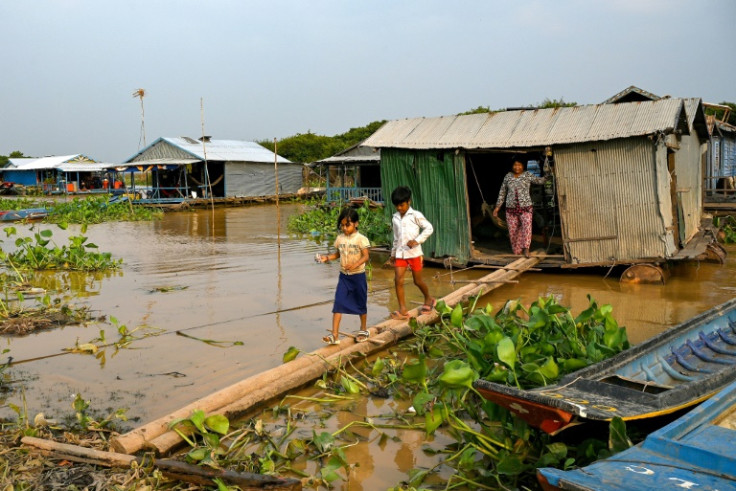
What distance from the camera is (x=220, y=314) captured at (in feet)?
23.7

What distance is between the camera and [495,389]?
9.77 feet

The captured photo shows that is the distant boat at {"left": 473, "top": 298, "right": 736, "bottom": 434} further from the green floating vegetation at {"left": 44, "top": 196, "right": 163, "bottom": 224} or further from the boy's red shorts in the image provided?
the green floating vegetation at {"left": 44, "top": 196, "right": 163, "bottom": 224}

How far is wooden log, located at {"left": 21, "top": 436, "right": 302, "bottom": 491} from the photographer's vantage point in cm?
310

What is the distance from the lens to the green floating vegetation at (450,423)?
3213mm

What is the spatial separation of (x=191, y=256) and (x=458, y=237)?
5.54 m

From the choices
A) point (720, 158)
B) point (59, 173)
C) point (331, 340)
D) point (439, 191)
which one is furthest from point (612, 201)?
point (59, 173)

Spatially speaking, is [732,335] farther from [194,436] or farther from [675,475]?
Result: [194,436]

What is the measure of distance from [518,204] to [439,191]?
1319 millimetres

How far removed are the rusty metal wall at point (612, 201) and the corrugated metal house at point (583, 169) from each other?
13mm

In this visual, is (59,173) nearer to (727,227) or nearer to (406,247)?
(727,227)

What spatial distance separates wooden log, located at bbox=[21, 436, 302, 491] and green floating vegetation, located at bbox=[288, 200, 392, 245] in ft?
26.1

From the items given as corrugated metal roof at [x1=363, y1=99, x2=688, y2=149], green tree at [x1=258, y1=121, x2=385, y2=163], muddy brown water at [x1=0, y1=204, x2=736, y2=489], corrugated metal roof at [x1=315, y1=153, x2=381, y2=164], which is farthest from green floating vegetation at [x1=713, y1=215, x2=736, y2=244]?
green tree at [x1=258, y1=121, x2=385, y2=163]

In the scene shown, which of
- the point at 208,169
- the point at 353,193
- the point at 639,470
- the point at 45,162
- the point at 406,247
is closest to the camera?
the point at 639,470

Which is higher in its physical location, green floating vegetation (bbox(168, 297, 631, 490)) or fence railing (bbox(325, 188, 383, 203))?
fence railing (bbox(325, 188, 383, 203))
